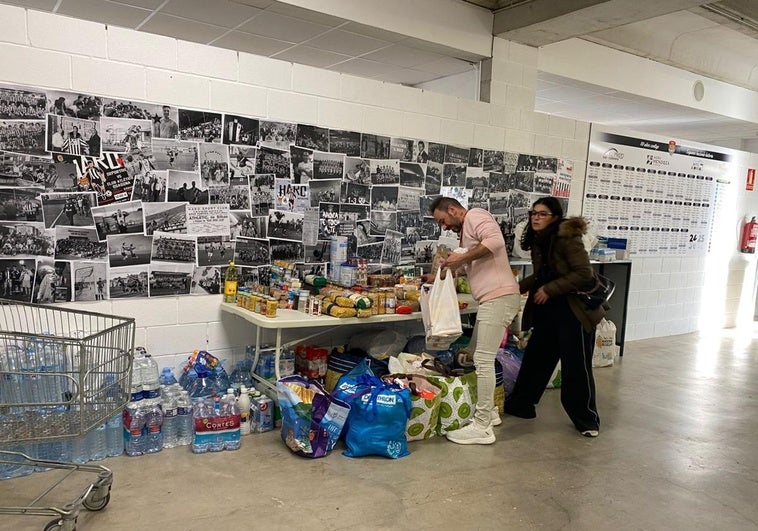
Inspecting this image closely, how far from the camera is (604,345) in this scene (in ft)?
18.5

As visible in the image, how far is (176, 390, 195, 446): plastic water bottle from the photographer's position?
3.34 meters

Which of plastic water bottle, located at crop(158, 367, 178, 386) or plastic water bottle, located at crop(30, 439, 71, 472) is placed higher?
plastic water bottle, located at crop(158, 367, 178, 386)

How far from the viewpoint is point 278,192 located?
13.2 feet

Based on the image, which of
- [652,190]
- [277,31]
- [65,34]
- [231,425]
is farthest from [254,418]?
[652,190]

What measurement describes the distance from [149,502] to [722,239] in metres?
7.82

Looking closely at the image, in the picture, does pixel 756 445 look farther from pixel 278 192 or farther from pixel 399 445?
pixel 278 192

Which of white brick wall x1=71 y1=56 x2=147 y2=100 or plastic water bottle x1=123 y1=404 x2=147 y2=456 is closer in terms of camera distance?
plastic water bottle x1=123 y1=404 x2=147 y2=456

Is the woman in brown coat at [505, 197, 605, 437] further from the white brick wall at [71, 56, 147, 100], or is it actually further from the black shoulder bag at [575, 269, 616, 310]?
the white brick wall at [71, 56, 147, 100]

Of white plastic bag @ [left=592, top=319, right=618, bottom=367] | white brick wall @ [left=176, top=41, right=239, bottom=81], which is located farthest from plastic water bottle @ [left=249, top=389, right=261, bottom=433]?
white plastic bag @ [left=592, top=319, right=618, bottom=367]

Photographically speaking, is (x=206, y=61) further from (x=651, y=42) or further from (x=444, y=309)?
(x=651, y=42)

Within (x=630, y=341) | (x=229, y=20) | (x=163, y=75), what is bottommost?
(x=630, y=341)

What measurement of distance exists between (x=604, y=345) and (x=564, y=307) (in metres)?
2.18

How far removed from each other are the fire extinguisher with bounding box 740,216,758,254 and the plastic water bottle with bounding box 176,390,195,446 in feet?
25.7

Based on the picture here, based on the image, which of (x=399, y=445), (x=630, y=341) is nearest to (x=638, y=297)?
(x=630, y=341)
